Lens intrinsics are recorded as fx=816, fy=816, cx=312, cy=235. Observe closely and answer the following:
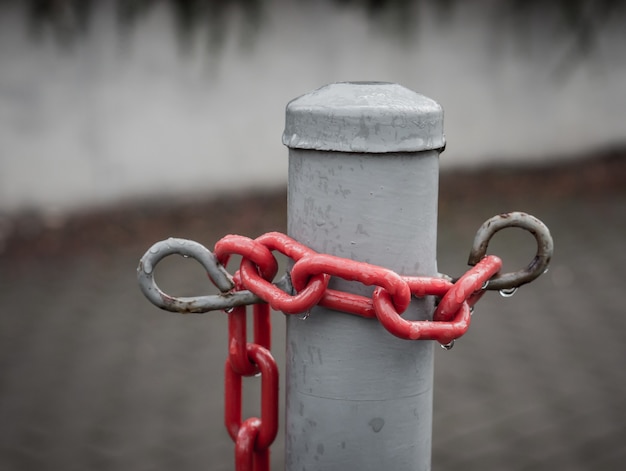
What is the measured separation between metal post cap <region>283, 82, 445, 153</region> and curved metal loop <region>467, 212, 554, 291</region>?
19 cm

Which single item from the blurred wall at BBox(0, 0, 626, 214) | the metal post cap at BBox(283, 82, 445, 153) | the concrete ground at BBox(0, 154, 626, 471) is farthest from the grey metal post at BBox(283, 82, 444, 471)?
the blurred wall at BBox(0, 0, 626, 214)

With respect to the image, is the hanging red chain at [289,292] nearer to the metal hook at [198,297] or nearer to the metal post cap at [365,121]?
the metal hook at [198,297]

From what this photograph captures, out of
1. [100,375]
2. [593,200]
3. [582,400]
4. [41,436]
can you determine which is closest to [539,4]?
[593,200]

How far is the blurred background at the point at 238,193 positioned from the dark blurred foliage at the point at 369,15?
15 mm

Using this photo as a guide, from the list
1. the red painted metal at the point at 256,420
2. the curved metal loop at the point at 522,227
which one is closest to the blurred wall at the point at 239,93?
the red painted metal at the point at 256,420

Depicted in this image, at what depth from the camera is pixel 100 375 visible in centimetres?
396

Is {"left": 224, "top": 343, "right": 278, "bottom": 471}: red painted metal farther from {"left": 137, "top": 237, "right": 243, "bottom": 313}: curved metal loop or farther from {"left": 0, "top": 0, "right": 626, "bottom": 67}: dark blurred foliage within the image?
{"left": 0, "top": 0, "right": 626, "bottom": 67}: dark blurred foliage

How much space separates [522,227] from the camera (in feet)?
4.55

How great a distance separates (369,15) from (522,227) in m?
5.54

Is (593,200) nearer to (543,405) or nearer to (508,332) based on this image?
(508,332)

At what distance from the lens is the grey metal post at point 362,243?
1251mm

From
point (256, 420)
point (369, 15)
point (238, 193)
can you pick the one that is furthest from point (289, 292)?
point (369, 15)

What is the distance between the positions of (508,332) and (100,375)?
2.17 meters

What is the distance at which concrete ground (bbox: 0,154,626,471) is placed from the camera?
11.0 ft
